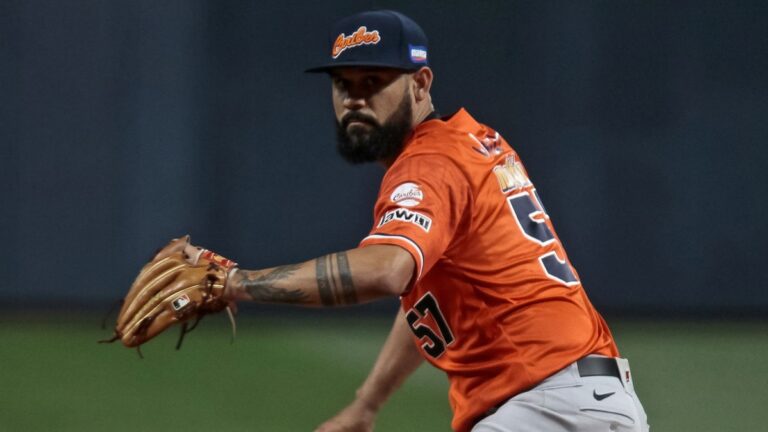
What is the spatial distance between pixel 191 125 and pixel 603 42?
270cm

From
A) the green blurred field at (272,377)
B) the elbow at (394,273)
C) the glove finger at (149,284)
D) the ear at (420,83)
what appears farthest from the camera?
the green blurred field at (272,377)

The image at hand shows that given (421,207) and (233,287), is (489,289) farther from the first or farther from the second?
(233,287)

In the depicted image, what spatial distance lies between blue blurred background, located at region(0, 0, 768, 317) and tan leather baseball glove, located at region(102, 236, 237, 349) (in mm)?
4455

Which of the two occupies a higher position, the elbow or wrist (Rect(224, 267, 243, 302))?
the elbow

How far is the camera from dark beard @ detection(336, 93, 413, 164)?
3.09 m

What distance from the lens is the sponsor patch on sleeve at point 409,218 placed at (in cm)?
261

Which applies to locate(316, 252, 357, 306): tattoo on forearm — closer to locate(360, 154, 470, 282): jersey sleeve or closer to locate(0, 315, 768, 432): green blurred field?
locate(360, 154, 470, 282): jersey sleeve

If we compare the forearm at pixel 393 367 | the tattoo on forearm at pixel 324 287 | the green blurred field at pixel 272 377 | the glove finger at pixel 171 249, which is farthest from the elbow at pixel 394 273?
the green blurred field at pixel 272 377

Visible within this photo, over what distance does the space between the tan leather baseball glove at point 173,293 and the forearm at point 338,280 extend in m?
0.09

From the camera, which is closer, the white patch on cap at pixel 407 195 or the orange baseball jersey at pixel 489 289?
the white patch on cap at pixel 407 195

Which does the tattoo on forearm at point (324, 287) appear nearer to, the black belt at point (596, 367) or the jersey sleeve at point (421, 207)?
the jersey sleeve at point (421, 207)

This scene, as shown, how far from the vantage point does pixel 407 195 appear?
105 inches

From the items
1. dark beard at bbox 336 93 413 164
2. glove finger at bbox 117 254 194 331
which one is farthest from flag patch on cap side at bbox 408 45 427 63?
glove finger at bbox 117 254 194 331

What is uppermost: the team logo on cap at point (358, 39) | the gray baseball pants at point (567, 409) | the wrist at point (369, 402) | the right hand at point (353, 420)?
the team logo on cap at point (358, 39)
